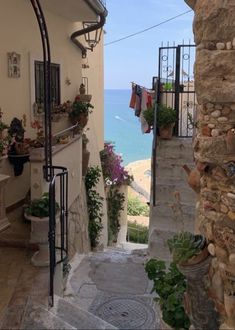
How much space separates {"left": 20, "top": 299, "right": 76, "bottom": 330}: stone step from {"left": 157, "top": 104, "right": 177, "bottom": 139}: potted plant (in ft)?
15.8

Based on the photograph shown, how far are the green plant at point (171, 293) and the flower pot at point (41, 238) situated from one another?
4.37 ft

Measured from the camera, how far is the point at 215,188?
2.74m

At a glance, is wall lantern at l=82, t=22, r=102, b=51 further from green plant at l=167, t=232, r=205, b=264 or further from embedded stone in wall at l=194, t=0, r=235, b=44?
green plant at l=167, t=232, r=205, b=264

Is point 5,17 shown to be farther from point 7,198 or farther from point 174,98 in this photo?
point 174,98

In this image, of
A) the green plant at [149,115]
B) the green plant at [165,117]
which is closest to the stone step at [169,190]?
the green plant at [165,117]

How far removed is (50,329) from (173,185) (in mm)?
3875

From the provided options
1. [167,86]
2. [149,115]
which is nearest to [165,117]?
[149,115]

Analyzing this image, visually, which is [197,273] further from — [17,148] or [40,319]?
[17,148]

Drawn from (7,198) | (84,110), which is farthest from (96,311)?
(84,110)

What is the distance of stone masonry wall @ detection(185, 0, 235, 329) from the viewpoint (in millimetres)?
2543

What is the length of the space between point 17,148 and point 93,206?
3151 millimetres

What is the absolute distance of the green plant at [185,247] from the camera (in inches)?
111

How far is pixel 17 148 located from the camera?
5.81m

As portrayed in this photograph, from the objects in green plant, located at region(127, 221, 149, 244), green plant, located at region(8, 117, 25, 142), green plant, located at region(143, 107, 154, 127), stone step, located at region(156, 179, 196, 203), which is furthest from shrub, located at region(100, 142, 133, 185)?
green plant, located at region(8, 117, 25, 142)
